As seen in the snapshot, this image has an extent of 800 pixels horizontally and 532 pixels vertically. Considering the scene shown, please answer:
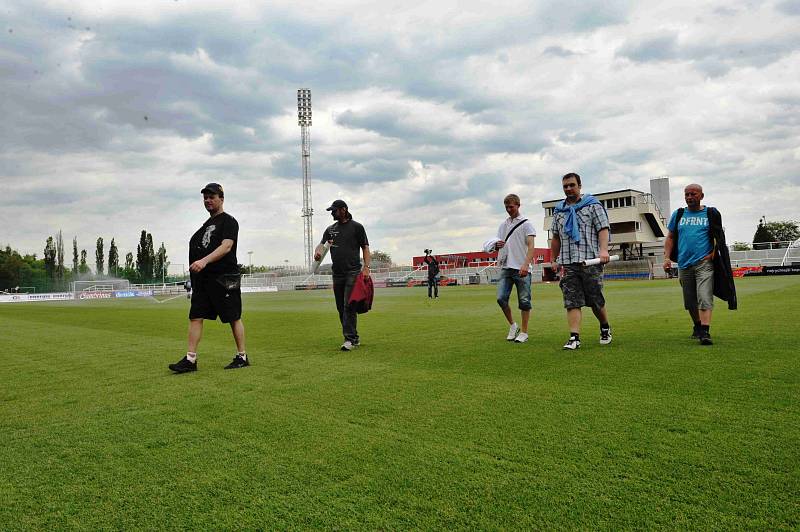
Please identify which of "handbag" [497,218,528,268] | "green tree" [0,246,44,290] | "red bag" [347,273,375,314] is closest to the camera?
"red bag" [347,273,375,314]

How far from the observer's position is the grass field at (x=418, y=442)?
2.27 metres

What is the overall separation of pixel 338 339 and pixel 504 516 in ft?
21.6

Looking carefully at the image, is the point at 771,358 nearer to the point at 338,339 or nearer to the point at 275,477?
the point at 275,477

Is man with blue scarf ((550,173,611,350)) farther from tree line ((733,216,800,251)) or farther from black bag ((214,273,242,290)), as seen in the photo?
tree line ((733,216,800,251))

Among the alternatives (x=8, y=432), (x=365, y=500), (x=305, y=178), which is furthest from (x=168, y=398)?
(x=305, y=178)

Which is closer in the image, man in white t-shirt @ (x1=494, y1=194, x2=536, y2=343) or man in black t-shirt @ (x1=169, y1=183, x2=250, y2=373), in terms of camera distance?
man in black t-shirt @ (x1=169, y1=183, x2=250, y2=373)

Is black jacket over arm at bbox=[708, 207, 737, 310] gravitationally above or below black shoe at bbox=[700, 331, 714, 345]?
above

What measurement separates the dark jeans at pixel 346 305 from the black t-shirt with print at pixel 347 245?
0.09 metres

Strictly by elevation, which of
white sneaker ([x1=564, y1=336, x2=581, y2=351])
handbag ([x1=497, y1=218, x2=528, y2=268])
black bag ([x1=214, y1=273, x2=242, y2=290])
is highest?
handbag ([x1=497, y1=218, x2=528, y2=268])

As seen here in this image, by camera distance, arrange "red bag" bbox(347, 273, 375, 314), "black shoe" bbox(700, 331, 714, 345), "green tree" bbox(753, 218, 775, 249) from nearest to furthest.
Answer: "black shoe" bbox(700, 331, 714, 345)
"red bag" bbox(347, 273, 375, 314)
"green tree" bbox(753, 218, 775, 249)

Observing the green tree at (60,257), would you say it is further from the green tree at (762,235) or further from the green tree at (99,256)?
the green tree at (762,235)

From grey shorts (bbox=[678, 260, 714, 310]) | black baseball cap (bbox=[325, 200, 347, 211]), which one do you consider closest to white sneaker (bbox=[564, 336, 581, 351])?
grey shorts (bbox=[678, 260, 714, 310])

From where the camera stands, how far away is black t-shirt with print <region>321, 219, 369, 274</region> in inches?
297

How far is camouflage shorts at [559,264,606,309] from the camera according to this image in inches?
262
